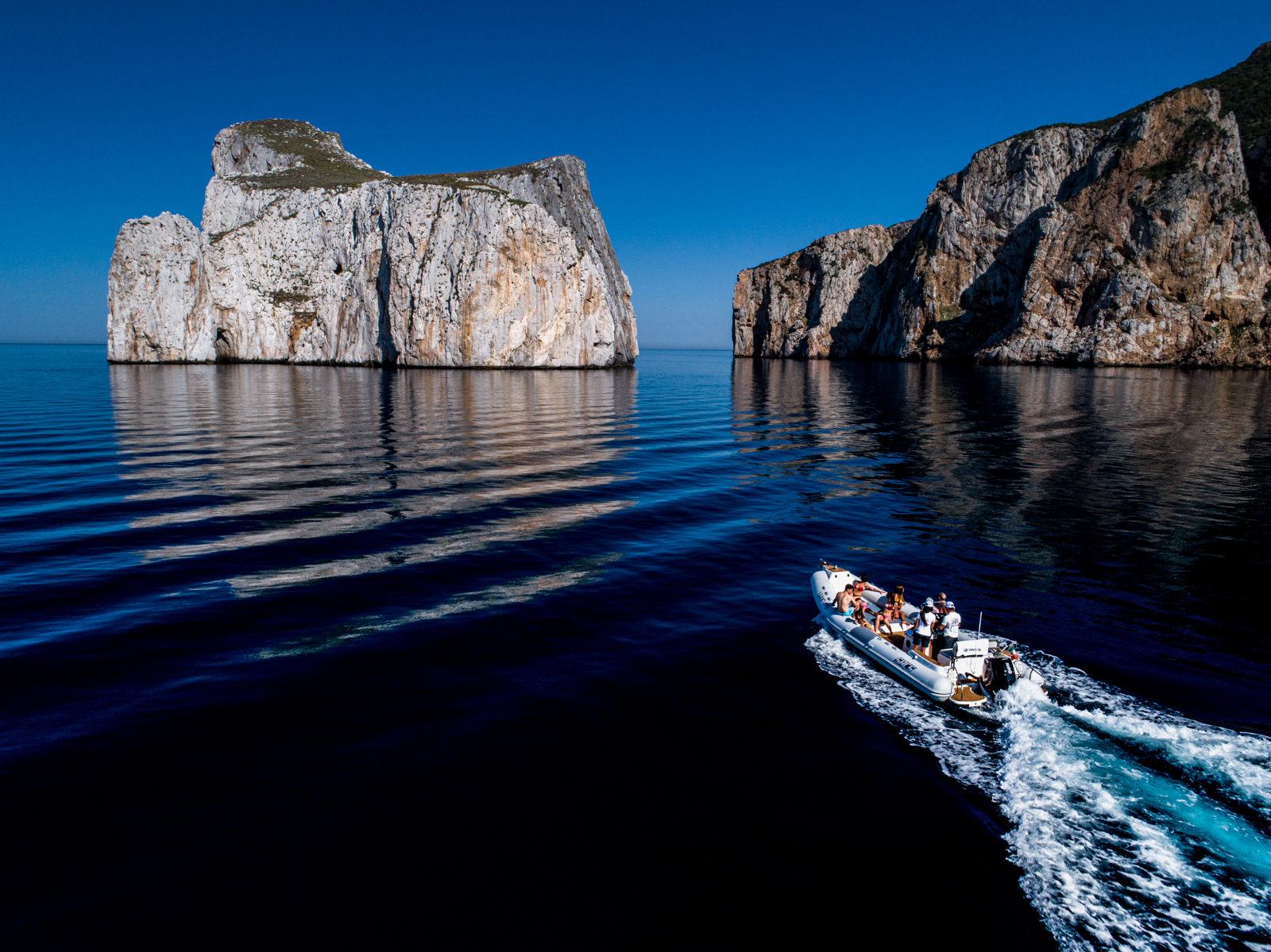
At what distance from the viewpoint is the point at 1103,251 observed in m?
130

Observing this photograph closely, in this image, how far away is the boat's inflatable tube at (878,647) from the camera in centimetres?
1370

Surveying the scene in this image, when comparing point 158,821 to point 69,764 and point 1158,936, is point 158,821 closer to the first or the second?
point 69,764

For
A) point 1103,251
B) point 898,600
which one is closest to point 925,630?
point 898,600

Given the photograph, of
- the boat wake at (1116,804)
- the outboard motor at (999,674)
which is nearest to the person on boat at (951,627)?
the outboard motor at (999,674)

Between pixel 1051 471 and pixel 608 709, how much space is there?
31.7m

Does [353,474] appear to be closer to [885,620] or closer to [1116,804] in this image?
[885,620]

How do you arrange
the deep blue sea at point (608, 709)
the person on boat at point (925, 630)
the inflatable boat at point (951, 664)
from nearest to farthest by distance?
1. the deep blue sea at point (608, 709)
2. the inflatable boat at point (951, 664)
3. the person on boat at point (925, 630)

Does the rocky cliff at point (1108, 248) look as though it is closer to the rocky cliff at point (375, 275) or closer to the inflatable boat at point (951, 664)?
the rocky cliff at point (375, 275)

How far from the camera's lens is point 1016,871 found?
904 centimetres

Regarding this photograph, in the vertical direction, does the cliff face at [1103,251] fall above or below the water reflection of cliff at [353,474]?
above

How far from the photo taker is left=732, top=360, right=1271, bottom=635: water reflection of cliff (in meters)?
22.6

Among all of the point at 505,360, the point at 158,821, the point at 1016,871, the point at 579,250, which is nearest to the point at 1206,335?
the point at 579,250

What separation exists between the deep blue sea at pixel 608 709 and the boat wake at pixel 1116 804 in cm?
5

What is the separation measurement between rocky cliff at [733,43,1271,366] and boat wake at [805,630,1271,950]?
140 meters
